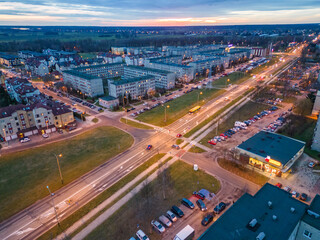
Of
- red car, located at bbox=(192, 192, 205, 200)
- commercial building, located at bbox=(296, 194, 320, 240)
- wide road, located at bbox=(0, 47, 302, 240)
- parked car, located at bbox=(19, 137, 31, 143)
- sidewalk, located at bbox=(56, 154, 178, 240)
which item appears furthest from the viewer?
parked car, located at bbox=(19, 137, 31, 143)

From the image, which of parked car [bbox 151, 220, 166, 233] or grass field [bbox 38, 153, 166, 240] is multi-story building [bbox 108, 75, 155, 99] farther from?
parked car [bbox 151, 220, 166, 233]

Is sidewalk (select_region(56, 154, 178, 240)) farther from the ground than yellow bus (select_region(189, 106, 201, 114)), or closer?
closer

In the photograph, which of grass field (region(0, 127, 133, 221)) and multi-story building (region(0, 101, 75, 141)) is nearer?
grass field (region(0, 127, 133, 221))

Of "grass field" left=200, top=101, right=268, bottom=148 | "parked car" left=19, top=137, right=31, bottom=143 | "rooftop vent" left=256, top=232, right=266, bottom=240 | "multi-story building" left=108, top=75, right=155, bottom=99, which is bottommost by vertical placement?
"grass field" left=200, top=101, right=268, bottom=148

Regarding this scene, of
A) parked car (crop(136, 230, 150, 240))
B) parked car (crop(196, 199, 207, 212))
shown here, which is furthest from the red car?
parked car (crop(136, 230, 150, 240))

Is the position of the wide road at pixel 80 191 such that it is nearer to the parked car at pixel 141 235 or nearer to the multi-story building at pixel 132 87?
the parked car at pixel 141 235

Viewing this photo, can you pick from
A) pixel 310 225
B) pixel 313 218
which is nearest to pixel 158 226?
pixel 310 225

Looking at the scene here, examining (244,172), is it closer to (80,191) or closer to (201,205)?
(201,205)

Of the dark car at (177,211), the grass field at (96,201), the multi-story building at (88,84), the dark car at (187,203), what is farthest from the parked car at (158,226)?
the multi-story building at (88,84)
